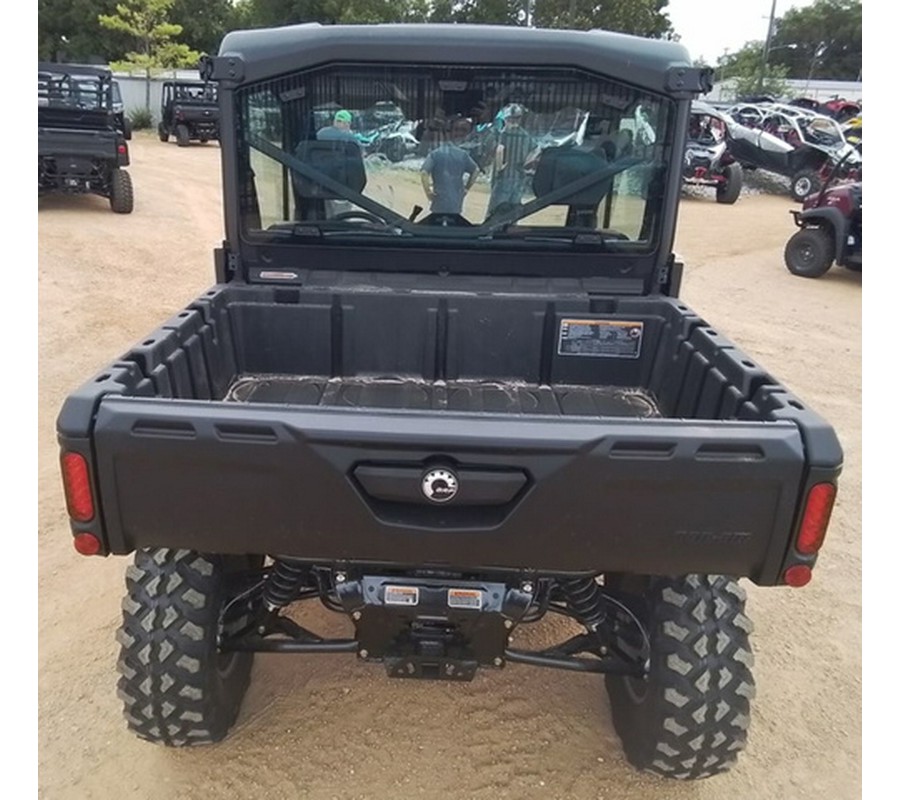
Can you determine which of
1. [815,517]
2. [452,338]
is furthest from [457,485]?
[452,338]

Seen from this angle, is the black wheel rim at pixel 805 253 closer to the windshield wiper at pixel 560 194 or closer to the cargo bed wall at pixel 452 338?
the windshield wiper at pixel 560 194

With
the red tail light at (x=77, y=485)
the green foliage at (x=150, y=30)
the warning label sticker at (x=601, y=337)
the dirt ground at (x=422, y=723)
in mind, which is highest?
the green foliage at (x=150, y=30)

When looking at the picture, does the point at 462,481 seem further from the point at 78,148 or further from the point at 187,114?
the point at 187,114

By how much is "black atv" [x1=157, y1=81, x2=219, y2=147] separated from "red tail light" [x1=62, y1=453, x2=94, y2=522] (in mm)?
23545

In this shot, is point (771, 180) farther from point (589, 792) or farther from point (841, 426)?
point (589, 792)

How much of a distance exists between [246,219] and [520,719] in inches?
93.7

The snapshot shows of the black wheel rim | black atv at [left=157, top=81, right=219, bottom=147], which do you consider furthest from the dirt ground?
black atv at [left=157, top=81, right=219, bottom=147]

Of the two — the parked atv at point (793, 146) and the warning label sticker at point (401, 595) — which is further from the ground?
the parked atv at point (793, 146)

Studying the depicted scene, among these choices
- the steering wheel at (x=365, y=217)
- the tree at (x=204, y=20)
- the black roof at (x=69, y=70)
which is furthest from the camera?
the tree at (x=204, y=20)

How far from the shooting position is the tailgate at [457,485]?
195 cm

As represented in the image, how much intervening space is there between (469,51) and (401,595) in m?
2.13

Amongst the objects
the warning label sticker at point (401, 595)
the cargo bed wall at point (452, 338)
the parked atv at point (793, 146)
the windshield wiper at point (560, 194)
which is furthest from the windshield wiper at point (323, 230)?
the parked atv at point (793, 146)

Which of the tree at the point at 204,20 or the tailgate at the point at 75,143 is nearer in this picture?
the tailgate at the point at 75,143

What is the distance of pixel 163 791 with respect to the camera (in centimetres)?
271
